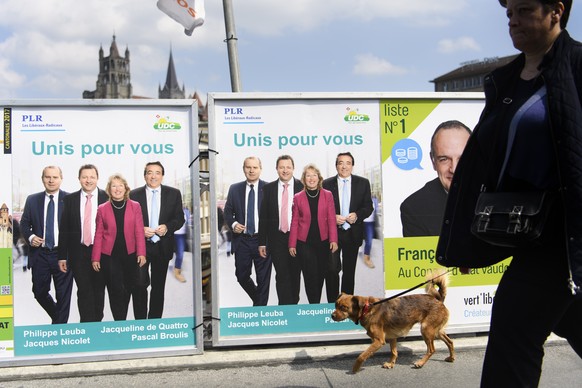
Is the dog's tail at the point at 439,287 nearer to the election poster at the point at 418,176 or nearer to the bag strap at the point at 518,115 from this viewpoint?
the election poster at the point at 418,176

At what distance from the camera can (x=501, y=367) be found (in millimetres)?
2238

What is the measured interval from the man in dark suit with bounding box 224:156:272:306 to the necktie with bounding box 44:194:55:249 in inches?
58.4

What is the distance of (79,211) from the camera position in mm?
5035

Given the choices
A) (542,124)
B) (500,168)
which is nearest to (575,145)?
(542,124)

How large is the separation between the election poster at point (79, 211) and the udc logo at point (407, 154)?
189cm

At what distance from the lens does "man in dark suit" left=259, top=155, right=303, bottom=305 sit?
209 inches

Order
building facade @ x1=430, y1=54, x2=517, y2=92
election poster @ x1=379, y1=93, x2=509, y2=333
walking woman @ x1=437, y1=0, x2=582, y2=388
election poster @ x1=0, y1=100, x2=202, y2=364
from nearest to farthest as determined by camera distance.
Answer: walking woman @ x1=437, y1=0, x2=582, y2=388
election poster @ x1=0, y1=100, x2=202, y2=364
election poster @ x1=379, y1=93, x2=509, y2=333
building facade @ x1=430, y1=54, x2=517, y2=92

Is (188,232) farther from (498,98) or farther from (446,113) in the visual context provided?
(498,98)

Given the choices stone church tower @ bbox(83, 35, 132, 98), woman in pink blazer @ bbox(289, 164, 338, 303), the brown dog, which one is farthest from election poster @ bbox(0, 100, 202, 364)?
stone church tower @ bbox(83, 35, 132, 98)

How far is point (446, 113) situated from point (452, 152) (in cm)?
38

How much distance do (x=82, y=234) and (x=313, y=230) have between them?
6.72 feet

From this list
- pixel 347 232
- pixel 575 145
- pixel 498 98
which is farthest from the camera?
pixel 347 232

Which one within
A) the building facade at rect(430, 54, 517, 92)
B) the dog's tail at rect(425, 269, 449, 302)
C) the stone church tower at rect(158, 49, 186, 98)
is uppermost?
the stone church tower at rect(158, 49, 186, 98)

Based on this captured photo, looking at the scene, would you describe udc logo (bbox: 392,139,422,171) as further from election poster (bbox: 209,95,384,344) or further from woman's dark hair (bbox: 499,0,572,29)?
woman's dark hair (bbox: 499,0,572,29)
